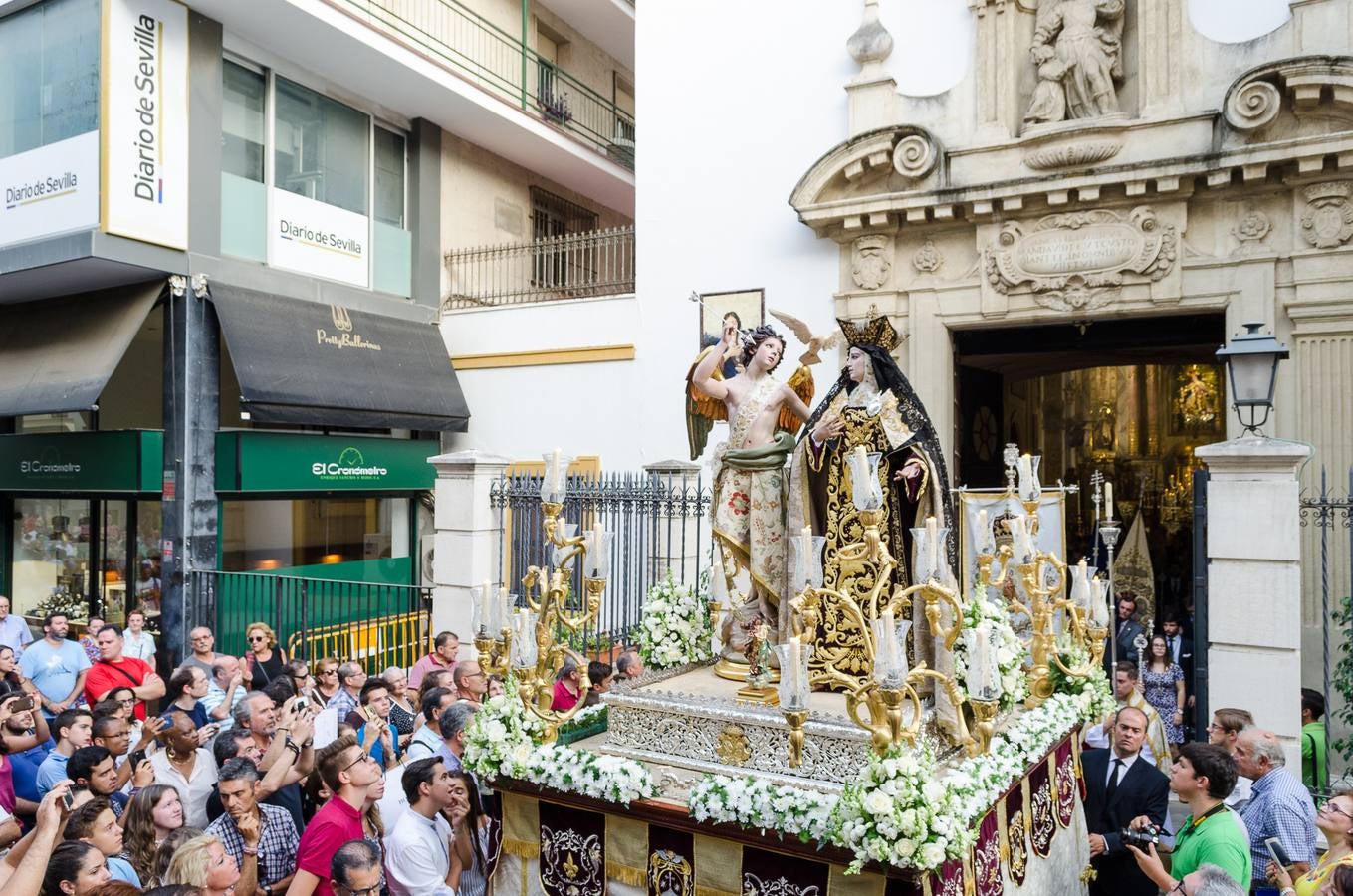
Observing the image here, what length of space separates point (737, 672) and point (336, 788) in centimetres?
238

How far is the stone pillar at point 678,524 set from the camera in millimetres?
10766

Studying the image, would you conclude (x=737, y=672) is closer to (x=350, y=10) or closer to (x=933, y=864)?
(x=933, y=864)

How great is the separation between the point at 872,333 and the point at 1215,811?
2972 mm

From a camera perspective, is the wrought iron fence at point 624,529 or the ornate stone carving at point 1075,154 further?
the ornate stone carving at point 1075,154

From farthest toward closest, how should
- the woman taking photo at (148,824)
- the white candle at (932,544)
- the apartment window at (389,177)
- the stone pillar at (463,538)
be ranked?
the apartment window at (389,177), the stone pillar at (463,538), the woman taking photo at (148,824), the white candle at (932,544)

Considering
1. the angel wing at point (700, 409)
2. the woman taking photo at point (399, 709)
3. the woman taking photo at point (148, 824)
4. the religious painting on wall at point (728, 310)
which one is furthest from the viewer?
the religious painting on wall at point (728, 310)

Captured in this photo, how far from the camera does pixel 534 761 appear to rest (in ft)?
16.8

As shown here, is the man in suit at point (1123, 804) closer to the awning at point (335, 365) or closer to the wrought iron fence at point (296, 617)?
the wrought iron fence at point (296, 617)

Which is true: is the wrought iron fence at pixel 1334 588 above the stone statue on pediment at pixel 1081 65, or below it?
below

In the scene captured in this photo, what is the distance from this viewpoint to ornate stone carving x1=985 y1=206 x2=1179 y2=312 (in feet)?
39.0

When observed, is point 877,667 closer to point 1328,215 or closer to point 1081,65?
point 1328,215

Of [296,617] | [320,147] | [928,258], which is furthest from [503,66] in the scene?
[296,617]

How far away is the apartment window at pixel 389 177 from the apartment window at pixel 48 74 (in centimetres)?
463

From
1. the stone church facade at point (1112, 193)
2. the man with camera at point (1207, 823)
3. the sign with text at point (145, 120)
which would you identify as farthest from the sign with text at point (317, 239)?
the man with camera at point (1207, 823)
